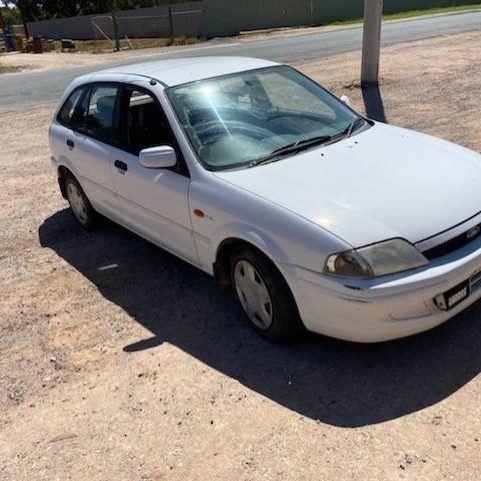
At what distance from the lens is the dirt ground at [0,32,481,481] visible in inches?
111

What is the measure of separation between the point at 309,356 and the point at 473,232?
1210mm

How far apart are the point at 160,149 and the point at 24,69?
27.5 m

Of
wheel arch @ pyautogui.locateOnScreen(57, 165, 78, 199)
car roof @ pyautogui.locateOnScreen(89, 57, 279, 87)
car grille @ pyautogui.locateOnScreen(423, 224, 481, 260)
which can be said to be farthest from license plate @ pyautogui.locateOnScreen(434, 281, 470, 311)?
wheel arch @ pyautogui.locateOnScreen(57, 165, 78, 199)

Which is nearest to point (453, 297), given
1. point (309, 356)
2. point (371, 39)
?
point (309, 356)

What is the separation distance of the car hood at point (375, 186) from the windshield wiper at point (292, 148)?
75 millimetres

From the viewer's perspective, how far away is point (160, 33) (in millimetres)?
41312

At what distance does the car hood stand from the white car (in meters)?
0.01

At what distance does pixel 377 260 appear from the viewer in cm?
307

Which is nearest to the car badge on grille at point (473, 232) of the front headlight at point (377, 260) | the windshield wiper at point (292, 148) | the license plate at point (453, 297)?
the license plate at point (453, 297)

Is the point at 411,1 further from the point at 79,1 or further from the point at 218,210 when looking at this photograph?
the point at 218,210

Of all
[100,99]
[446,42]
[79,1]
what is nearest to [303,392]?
[100,99]

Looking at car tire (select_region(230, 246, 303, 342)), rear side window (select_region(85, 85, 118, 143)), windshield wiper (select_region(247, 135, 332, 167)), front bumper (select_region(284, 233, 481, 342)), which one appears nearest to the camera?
front bumper (select_region(284, 233, 481, 342))

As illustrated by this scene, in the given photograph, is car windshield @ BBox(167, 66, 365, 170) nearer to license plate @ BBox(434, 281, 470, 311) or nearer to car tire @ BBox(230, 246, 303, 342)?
car tire @ BBox(230, 246, 303, 342)

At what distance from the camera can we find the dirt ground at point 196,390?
2.82m
